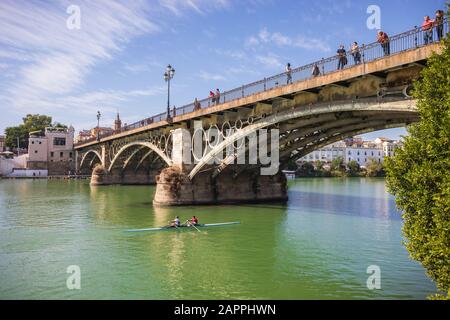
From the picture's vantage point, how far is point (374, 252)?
17.6 meters

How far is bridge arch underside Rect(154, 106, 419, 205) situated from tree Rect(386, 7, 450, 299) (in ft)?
45.7

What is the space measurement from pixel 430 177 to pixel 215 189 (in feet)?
90.0

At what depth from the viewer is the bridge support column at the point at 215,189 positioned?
33781 millimetres

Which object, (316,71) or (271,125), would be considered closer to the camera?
(316,71)

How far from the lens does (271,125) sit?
26.5 m

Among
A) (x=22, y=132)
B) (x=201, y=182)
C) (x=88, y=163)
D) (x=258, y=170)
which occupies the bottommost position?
(x=201, y=182)

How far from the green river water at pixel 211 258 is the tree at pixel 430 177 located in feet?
11.7

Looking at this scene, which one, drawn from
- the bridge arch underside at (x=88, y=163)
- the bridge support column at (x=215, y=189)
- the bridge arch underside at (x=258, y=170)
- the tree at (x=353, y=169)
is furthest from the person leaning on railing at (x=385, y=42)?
the tree at (x=353, y=169)

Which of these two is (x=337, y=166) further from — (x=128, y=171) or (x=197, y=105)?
(x=197, y=105)

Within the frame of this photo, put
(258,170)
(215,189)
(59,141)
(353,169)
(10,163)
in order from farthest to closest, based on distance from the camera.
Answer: (353,169) → (59,141) → (10,163) → (258,170) → (215,189)

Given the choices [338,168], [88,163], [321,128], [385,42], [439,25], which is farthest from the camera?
[338,168]

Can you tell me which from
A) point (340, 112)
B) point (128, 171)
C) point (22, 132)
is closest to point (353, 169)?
point (128, 171)
